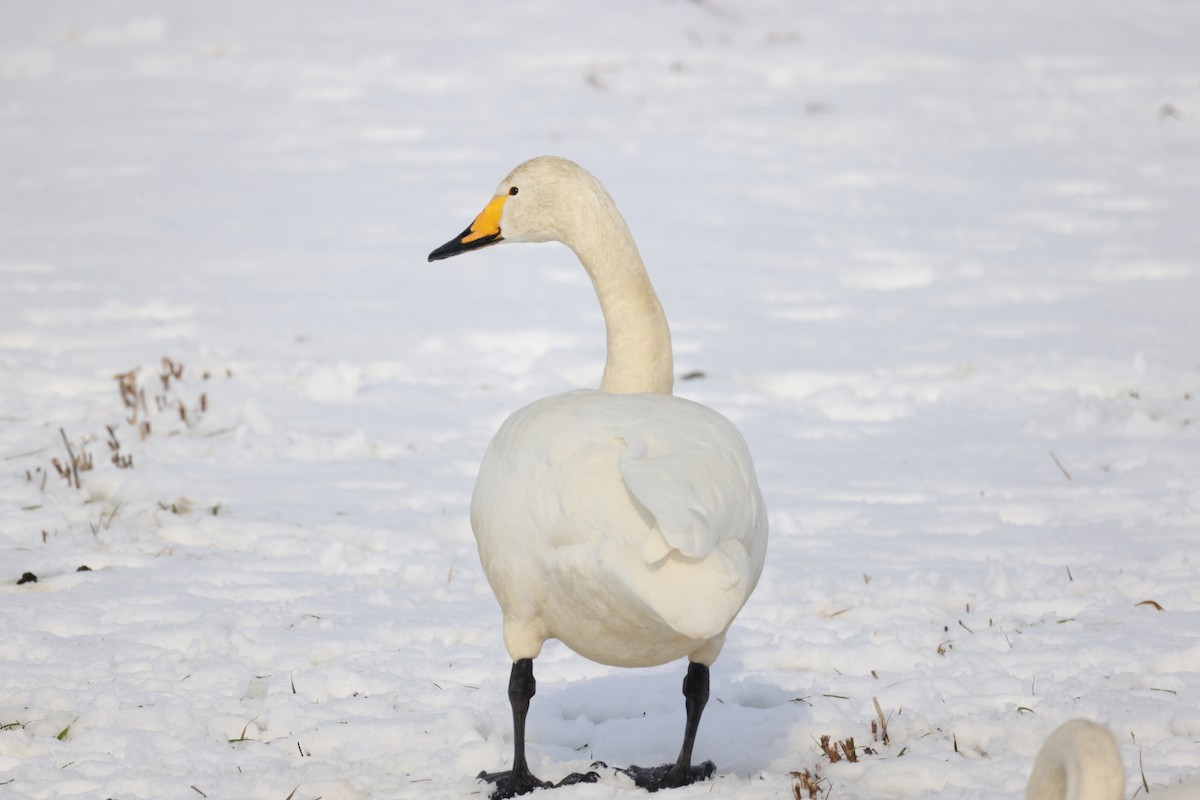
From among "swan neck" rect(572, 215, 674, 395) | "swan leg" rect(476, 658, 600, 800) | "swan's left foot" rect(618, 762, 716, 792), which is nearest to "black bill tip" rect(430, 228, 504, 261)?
"swan neck" rect(572, 215, 674, 395)

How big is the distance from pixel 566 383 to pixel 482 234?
10.7 feet

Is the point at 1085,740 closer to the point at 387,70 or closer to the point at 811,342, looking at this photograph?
the point at 811,342

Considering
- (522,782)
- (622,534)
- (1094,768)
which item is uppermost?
(622,534)

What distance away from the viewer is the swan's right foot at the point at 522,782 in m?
3.46

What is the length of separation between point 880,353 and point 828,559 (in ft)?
9.84

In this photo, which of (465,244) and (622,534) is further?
(465,244)

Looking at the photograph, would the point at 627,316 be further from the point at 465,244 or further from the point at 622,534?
the point at 622,534

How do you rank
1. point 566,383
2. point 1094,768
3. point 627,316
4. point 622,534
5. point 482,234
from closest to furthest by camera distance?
point 1094,768
point 622,534
point 627,316
point 482,234
point 566,383

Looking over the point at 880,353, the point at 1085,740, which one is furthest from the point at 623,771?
the point at 880,353

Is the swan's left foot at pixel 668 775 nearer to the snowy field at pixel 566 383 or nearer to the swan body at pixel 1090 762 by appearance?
the snowy field at pixel 566 383

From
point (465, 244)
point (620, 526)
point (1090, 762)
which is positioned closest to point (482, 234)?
point (465, 244)

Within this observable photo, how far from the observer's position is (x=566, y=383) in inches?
298

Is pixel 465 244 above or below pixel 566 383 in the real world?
above

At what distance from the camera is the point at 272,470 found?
6.19m
